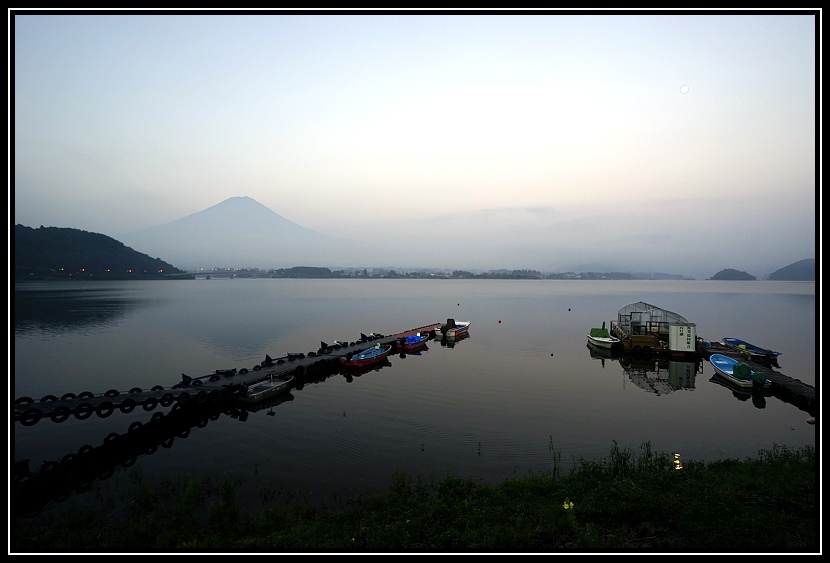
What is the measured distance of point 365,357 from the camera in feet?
119

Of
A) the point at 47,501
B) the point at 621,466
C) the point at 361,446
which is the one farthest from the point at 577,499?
the point at 47,501

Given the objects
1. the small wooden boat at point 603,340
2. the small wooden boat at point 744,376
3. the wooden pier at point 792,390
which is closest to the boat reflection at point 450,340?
the small wooden boat at point 603,340

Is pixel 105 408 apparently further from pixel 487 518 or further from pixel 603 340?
pixel 603 340

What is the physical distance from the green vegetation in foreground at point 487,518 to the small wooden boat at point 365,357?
20.7 meters

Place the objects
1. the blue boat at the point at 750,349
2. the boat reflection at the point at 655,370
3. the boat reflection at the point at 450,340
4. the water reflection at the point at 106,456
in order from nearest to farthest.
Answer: the water reflection at the point at 106,456 < the boat reflection at the point at 655,370 < the blue boat at the point at 750,349 < the boat reflection at the point at 450,340

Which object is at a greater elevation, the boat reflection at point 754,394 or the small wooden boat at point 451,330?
the small wooden boat at point 451,330

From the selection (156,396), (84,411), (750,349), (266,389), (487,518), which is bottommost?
(750,349)

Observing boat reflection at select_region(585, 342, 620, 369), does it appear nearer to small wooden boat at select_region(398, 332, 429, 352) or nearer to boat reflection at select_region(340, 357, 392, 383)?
small wooden boat at select_region(398, 332, 429, 352)

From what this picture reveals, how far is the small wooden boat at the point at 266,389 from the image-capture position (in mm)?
24438

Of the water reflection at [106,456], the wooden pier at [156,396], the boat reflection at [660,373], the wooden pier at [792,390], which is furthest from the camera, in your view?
the boat reflection at [660,373]

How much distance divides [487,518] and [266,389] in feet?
61.2

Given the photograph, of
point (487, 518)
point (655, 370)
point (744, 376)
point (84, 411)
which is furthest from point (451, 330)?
point (487, 518)

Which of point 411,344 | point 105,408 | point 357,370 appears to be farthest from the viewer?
point 411,344

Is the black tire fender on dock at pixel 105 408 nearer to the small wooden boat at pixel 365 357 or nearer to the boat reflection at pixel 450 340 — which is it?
the small wooden boat at pixel 365 357
